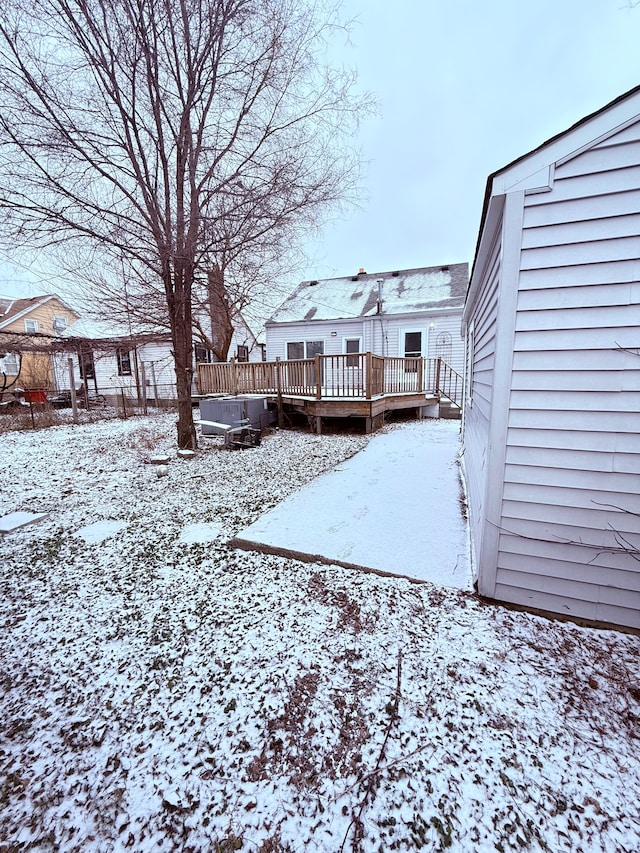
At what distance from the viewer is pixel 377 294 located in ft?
43.9

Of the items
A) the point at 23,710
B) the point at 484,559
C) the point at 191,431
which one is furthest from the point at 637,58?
the point at 191,431

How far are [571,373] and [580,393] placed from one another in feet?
0.41

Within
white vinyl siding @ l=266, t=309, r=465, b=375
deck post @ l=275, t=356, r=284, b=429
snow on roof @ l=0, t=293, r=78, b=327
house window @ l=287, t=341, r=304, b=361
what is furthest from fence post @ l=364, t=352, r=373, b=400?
snow on roof @ l=0, t=293, r=78, b=327

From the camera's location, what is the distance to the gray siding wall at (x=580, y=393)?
1.84 m

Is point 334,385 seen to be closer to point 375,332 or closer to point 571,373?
point 375,332

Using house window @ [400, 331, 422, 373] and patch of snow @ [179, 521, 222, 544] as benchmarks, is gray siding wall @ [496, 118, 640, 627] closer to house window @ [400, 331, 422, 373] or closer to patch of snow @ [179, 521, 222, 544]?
patch of snow @ [179, 521, 222, 544]

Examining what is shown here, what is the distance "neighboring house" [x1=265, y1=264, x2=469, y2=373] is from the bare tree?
667 centimetres

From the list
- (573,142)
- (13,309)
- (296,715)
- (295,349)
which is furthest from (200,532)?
(13,309)

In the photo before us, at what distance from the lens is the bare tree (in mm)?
4676

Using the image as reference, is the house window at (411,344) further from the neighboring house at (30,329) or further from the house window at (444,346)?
the neighboring house at (30,329)

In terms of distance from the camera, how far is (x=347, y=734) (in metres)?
1.47

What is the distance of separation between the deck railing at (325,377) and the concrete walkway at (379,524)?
3.12 metres

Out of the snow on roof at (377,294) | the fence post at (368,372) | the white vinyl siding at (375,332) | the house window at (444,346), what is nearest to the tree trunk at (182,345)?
the fence post at (368,372)

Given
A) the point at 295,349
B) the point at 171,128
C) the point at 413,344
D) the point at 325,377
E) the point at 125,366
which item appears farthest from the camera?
the point at 125,366
